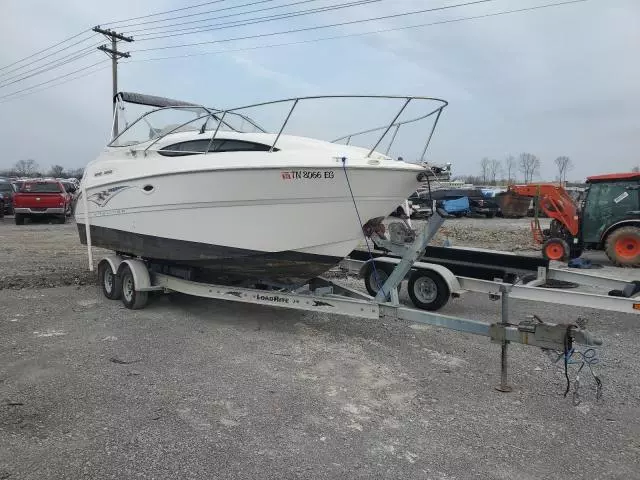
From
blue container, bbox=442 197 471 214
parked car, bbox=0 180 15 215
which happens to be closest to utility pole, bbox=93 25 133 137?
parked car, bbox=0 180 15 215

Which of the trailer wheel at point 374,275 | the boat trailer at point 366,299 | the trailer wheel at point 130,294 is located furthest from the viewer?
the trailer wheel at point 374,275

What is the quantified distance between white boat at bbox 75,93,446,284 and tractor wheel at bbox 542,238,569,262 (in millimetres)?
7317

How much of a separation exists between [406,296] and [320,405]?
4060mm

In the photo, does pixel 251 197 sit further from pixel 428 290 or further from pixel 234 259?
pixel 428 290

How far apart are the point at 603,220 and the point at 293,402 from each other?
10086mm

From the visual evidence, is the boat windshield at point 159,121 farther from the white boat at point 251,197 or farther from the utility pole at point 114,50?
the utility pole at point 114,50

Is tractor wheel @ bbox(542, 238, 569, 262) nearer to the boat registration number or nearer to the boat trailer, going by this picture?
the boat trailer

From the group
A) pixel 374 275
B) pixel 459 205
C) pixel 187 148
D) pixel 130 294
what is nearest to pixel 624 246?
pixel 374 275

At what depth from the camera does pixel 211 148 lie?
623cm

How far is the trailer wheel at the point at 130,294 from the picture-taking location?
680 centimetres

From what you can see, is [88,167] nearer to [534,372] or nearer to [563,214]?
[534,372]

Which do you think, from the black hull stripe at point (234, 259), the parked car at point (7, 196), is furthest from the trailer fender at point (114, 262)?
the parked car at point (7, 196)

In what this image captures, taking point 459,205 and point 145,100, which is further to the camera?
point 459,205

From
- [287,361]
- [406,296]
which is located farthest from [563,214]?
[287,361]
